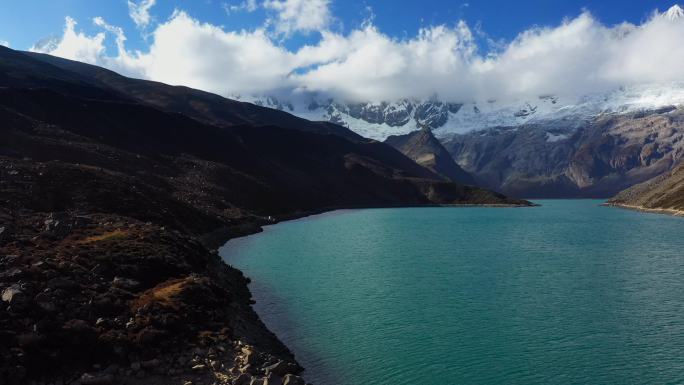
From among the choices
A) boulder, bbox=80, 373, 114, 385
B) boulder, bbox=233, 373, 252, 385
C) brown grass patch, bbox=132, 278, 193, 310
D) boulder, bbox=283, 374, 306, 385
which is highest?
brown grass patch, bbox=132, 278, 193, 310

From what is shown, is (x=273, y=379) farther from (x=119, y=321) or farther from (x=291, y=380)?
Answer: (x=119, y=321)

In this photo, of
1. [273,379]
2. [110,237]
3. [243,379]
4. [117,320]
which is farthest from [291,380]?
[110,237]

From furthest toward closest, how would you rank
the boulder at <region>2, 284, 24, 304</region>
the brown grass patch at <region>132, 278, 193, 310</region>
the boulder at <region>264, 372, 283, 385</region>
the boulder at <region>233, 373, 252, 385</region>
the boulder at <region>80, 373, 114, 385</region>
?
the brown grass patch at <region>132, 278, 193, 310</region> → the boulder at <region>2, 284, 24, 304</region> → the boulder at <region>233, 373, 252, 385</region> → the boulder at <region>264, 372, 283, 385</region> → the boulder at <region>80, 373, 114, 385</region>

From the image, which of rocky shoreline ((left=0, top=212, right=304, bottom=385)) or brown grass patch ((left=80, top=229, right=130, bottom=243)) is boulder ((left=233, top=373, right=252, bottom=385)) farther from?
brown grass patch ((left=80, top=229, right=130, bottom=243))

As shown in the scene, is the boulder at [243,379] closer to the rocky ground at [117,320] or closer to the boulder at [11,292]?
the rocky ground at [117,320]

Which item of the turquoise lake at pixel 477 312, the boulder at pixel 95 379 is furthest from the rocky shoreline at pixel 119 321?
the turquoise lake at pixel 477 312

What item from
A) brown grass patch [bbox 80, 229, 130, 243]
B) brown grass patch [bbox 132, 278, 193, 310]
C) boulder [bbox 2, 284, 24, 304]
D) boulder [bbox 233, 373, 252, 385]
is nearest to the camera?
boulder [bbox 233, 373, 252, 385]

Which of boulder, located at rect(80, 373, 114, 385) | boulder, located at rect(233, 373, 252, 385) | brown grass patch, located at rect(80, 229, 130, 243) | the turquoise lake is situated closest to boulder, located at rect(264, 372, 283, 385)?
boulder, located at rect(233, 373, 252, 385)

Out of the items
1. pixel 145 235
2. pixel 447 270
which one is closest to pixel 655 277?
pixel 447 270
